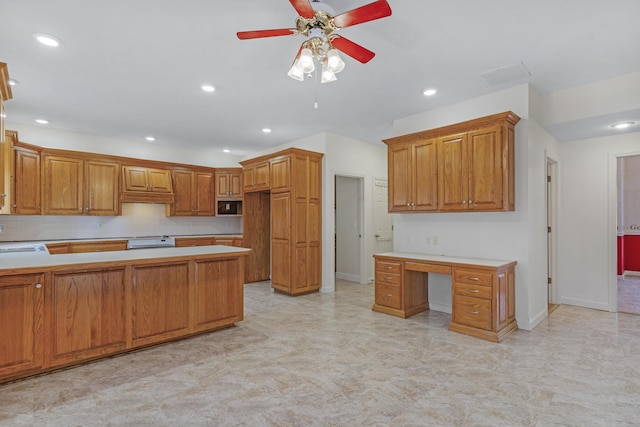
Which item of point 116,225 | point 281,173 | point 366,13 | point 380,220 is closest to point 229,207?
point 116,225

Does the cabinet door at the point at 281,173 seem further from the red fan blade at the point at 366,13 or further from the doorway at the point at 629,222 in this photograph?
Answer: the doorway at the point at 629,222

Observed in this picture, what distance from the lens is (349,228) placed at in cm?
670

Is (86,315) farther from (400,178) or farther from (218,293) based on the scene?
(400,178)

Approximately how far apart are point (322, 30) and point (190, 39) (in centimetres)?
133

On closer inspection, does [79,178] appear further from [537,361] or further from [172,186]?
[537,361]

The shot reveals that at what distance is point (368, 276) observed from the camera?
259 inches

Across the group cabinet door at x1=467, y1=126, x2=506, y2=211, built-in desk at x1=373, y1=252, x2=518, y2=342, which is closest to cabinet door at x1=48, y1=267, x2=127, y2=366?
built-in desk at x1=373, y1=252, x2=518, y2=342

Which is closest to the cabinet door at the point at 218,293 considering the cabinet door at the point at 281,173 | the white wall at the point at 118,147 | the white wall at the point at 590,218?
the cabinet door at the point at 281,173

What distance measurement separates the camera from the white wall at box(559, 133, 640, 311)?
4.49 m

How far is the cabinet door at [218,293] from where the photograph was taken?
11.6ft

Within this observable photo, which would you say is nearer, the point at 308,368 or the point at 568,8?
the point at 568,8

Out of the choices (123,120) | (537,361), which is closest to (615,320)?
(537,361)

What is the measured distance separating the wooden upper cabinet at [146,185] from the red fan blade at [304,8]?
17.5 ft

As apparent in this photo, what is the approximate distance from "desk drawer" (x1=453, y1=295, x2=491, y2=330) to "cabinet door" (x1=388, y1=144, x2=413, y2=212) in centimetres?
136
